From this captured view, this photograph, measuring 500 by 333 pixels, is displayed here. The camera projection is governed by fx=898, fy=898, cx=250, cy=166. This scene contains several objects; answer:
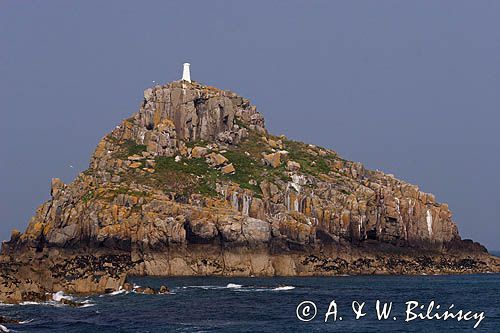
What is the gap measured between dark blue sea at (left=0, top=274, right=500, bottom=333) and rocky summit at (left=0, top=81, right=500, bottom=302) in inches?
392

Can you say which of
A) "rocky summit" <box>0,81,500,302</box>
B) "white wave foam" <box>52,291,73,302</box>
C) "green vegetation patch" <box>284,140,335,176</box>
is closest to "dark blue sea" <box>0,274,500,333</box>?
"white wave foam" <box>52,291,73,302</box>

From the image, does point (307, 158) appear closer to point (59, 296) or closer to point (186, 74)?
point (186, 74)

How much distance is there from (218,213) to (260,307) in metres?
52.7

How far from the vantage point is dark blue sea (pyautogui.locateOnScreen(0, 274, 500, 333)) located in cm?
7997

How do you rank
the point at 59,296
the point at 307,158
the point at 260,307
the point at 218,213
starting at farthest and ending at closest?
the point at 307,158 → the point at 218,213 → the point at 59,296 → the point at 260,307

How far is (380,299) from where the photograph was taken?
10538 centimetres

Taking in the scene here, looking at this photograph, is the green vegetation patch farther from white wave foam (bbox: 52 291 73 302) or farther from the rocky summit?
white wave foam (bbox: 52 291 73 302)

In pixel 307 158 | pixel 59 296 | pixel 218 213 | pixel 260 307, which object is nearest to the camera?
pixel 260 307

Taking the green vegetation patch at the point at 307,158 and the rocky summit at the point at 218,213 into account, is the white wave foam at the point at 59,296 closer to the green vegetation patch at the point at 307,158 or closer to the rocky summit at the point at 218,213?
the rocky summit at the point at 218,213

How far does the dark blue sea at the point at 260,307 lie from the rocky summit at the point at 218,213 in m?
9.95

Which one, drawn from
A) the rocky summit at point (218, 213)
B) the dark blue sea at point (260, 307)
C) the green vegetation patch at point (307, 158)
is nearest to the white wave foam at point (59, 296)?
the dark blue sea at point (260, 307)

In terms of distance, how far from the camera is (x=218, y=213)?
484 ft

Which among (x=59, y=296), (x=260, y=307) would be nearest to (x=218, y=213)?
(x=59, y=296)

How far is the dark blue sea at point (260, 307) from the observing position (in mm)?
79969
